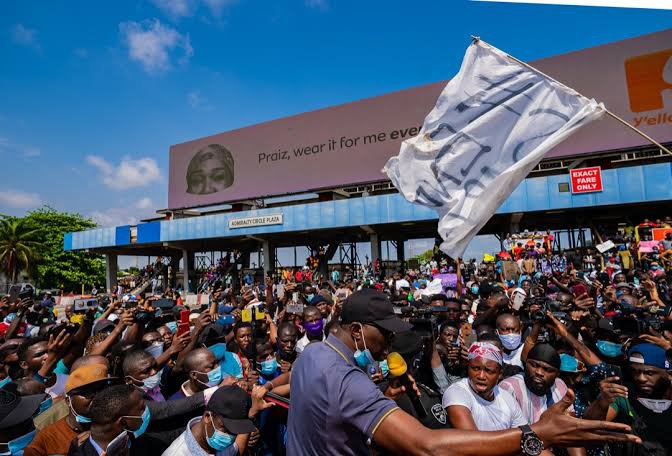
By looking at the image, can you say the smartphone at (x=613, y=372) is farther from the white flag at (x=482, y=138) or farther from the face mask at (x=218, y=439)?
the face mask at (x=218, y=439)

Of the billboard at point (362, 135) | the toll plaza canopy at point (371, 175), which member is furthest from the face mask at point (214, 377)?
the billboard at point (362, 135)

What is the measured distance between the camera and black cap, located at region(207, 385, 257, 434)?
2516 mm

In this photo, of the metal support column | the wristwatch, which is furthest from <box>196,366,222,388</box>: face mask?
the metal support column

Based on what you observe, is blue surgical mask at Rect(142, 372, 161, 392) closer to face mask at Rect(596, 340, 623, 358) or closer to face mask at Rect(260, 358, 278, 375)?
face mask at Rect(260, 358, 278, 375)

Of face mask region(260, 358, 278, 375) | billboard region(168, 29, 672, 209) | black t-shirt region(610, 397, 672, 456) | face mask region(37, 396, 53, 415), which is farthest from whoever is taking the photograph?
Result: billboard region(168, 29, 672, 209)

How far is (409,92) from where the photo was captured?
28.0 m

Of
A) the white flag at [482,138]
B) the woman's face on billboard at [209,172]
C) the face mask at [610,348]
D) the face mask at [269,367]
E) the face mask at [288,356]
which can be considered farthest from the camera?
the woman's face on billboard at [209,172]

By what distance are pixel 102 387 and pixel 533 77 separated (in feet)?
17.2

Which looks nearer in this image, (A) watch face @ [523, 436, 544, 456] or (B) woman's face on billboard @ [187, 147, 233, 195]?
(A) watch face @ [523, 436, 544, 456]

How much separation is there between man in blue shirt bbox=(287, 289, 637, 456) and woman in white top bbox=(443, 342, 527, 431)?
1.02 metres

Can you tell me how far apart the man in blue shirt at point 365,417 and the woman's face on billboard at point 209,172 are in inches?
1356

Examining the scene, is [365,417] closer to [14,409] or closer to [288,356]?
[14,409]

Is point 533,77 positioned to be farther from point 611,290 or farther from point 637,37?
point 637,37

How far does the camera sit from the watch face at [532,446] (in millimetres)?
1426
